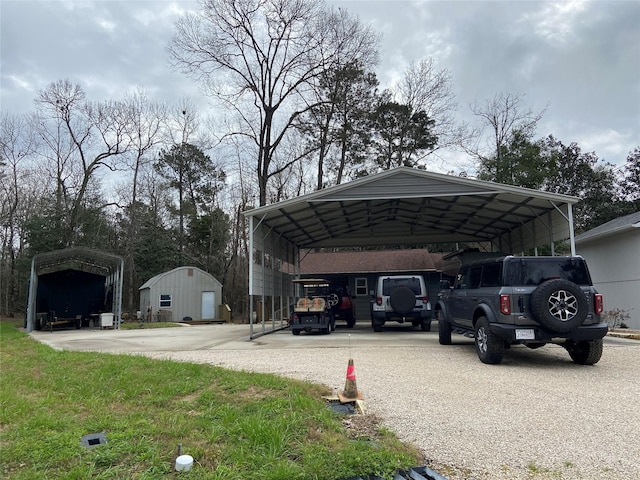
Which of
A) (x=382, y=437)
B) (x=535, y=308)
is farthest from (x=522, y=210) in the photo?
(x=382, y=437)

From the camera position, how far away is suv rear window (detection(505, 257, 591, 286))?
7.84 meters

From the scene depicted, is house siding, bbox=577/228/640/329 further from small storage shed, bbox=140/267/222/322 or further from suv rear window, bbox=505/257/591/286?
small storage shed, bbox=140/267/222/322

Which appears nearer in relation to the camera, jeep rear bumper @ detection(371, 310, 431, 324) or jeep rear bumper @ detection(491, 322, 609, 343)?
jeep rear bumper @ detection(491, 322, 609, 343)

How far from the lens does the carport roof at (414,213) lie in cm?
→ 1275

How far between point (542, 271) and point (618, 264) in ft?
34.8

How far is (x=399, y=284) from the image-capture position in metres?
15.0

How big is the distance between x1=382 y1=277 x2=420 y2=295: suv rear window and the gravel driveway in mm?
4702

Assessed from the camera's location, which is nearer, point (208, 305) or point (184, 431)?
point (184, 431)

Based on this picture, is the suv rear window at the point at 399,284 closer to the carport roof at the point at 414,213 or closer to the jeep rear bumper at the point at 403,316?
the jeep rear bumper at the point at 403,316

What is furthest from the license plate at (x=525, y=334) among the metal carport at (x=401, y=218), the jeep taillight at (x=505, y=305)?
the metal carport at (x=401, y=218)

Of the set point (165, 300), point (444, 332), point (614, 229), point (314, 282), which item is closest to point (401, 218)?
point (314, 282)

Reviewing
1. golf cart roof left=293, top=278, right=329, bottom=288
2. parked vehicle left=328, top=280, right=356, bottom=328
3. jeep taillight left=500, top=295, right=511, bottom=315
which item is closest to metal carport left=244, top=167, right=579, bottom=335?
golf cart roof left=293, top=278, right=329, bottom=288

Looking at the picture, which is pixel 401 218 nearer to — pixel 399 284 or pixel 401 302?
pixel 399 284

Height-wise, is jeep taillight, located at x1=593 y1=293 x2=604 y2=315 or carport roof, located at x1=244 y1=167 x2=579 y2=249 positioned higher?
carport roof, located at x1=244 y1=167 x2=579 y2=249
